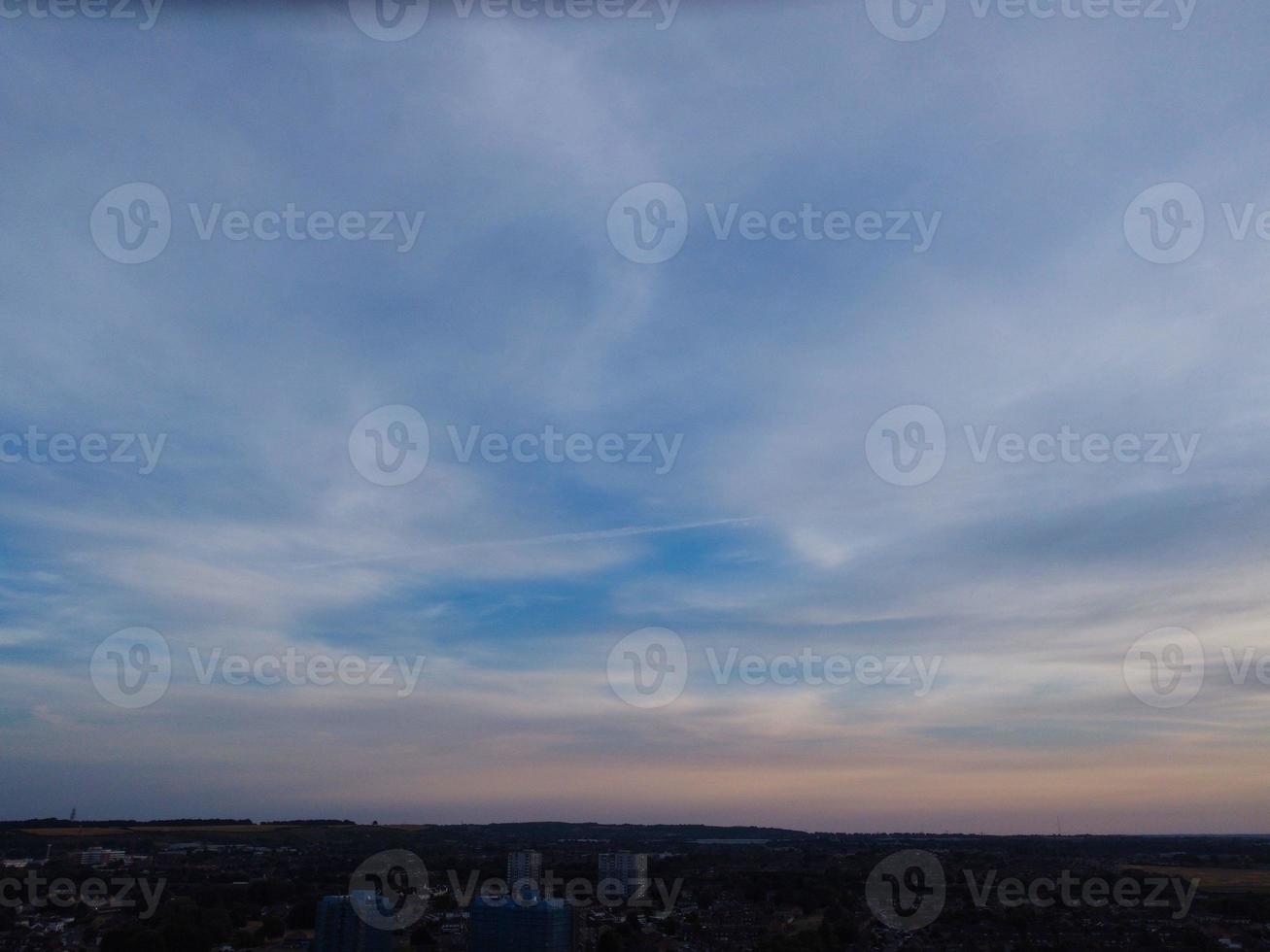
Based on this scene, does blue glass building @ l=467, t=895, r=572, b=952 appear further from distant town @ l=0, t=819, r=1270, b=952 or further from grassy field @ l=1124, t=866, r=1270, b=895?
grassy field @ l=1124, t=866, r=1270, b=895

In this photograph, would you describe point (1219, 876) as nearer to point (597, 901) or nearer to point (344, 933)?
point (597, 901)

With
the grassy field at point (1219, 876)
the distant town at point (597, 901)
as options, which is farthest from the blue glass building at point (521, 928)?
the grassy field at point (1219, 876)

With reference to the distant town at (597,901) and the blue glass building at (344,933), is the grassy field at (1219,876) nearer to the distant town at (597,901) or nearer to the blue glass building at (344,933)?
the distant town at (597,901)

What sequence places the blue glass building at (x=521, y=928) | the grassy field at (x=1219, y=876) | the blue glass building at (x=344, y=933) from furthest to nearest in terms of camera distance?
the grassy field at (x=1219, y=876), the blue glass building at (x=344, y=933), the blue glass building at (x=521, y=928)

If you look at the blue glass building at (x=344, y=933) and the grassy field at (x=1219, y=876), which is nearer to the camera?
the blue glass building at (x=344, y=933)


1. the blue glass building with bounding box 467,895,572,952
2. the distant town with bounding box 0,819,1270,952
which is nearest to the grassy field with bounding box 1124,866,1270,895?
the distant town with bounding box 0,819,1270,952
